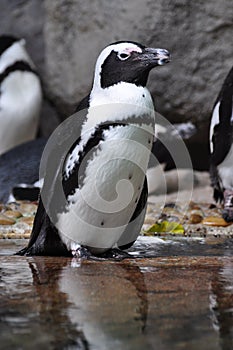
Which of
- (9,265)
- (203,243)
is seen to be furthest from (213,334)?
(203,243)

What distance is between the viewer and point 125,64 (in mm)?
3113

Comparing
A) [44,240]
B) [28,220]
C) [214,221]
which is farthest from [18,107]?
[44,240]

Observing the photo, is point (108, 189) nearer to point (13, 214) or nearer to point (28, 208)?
point (13, 214)

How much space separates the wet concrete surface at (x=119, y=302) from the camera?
6.27ft

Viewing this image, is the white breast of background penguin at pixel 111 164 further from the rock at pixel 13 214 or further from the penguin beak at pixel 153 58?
the rock at pixel 13 214

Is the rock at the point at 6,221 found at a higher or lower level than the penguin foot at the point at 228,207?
lower

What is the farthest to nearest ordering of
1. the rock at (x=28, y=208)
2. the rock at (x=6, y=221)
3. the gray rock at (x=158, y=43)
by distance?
the gray rock at (x=158, y=43) < the rock at (x=28, y=208) < the rock at (x=6, y=221)

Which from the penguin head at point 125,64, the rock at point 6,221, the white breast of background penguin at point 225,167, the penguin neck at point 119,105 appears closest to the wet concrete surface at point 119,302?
the penguin neck at point 119,105

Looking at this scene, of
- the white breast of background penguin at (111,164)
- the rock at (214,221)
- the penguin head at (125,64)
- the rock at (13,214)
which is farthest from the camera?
the rock at (13,214)

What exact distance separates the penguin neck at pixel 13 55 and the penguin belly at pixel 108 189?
144 inches

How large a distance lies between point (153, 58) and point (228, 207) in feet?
5.36

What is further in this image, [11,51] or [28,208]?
[11,51]

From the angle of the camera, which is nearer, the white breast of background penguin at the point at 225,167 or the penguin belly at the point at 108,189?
the penguin belly at the point at 108,189

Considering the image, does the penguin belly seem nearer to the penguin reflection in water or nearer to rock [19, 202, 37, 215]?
the penguin reflection in water
